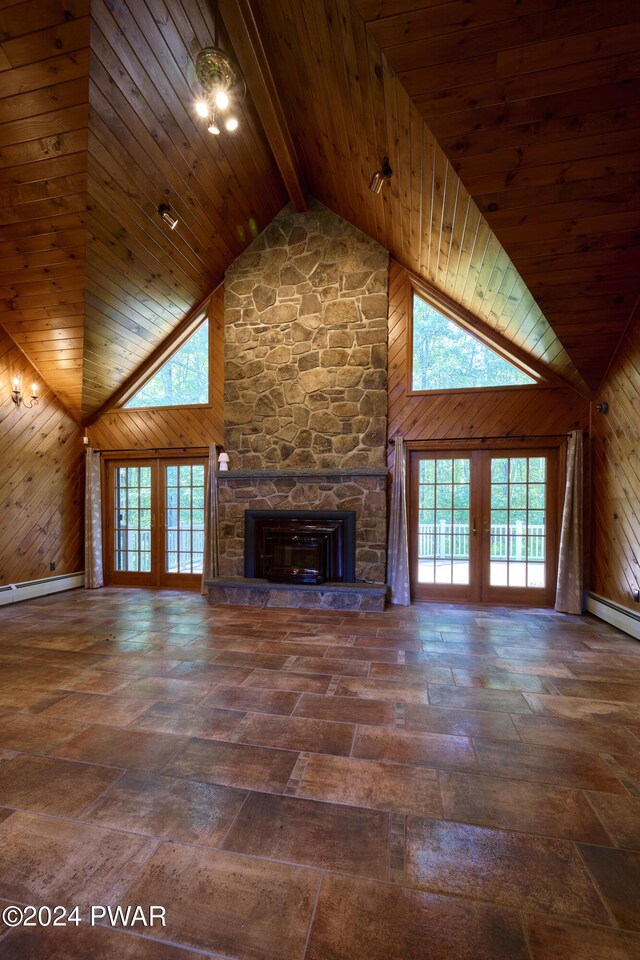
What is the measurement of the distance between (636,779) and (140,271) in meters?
5.93

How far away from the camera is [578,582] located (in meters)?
4.77

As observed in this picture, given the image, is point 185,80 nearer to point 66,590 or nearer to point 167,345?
point 167,345

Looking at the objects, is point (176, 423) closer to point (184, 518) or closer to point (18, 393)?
point (184, 518)

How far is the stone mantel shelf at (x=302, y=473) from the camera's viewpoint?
17.1 ft

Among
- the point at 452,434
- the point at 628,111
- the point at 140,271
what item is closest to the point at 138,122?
the point at 140,271

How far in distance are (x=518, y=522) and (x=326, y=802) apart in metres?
4.33

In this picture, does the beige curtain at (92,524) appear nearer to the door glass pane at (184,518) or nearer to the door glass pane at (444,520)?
the door glass pane at (184,518)

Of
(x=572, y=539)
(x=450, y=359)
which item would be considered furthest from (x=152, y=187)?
A: (x=572, y=539)

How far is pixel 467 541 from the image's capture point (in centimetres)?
530

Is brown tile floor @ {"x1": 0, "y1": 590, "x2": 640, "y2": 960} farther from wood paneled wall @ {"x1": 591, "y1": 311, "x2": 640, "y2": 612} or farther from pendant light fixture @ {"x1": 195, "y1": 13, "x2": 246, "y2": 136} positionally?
pendant light fixture @ {"x1": 195, "y1": 13, "x2": 246, "y2": 136}

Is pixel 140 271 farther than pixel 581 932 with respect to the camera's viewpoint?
Yes

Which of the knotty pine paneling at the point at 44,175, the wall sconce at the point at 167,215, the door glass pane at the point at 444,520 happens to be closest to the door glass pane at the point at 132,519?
the knotty pine paneling at the point at 44,175

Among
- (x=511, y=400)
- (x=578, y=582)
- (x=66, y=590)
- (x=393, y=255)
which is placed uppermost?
(x=393, y=255)

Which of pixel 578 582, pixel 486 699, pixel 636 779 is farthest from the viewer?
pixel 578 582
